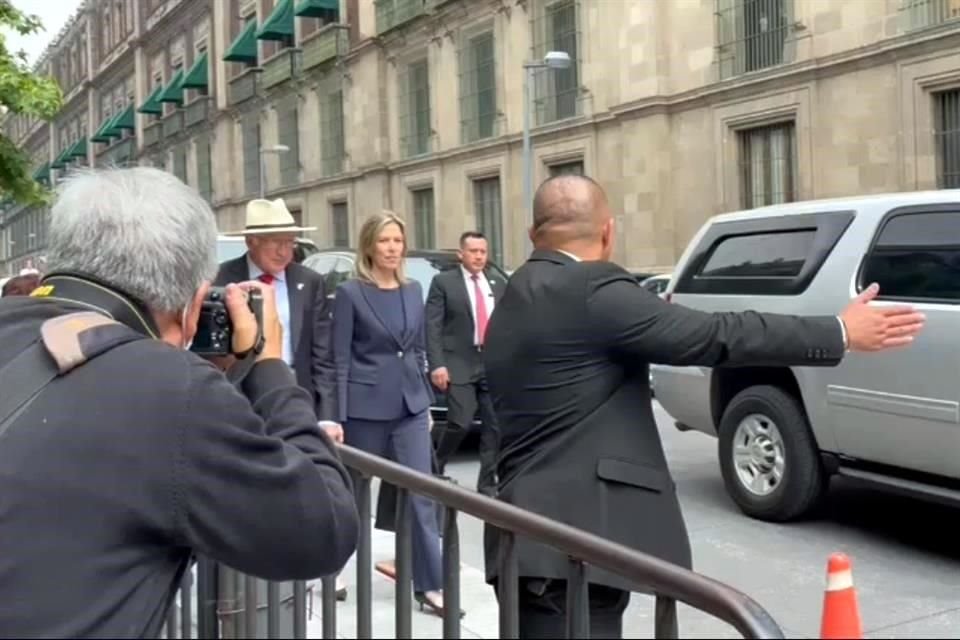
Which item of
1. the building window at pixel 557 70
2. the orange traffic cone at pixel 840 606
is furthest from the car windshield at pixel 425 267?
the building window at pixel 557 70

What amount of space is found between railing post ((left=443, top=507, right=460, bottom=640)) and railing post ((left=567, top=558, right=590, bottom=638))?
1.41ft

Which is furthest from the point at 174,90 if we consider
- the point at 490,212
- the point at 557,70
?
the point at 557,70

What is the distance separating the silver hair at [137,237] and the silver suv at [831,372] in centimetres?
487

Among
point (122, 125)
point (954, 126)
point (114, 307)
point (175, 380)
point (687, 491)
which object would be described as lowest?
point (687, 491)

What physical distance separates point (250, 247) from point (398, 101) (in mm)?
28484

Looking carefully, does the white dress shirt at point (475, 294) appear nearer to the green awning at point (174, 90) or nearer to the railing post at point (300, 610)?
the railing post at point (300, 610)

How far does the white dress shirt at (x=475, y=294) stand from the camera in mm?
7582

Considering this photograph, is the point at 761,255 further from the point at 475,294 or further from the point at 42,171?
the point at 42,171

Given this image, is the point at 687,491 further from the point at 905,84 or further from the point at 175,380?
the point at 905,84

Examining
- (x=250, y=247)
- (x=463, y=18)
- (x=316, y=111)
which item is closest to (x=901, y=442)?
(x=250, y=247)

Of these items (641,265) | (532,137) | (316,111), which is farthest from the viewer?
(316,111)

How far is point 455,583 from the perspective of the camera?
264 centimetres

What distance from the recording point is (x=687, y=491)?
322 inches

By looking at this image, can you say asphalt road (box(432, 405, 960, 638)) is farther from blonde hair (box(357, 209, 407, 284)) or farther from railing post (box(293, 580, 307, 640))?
blonde hair (box(357, 209, 407, 284))
